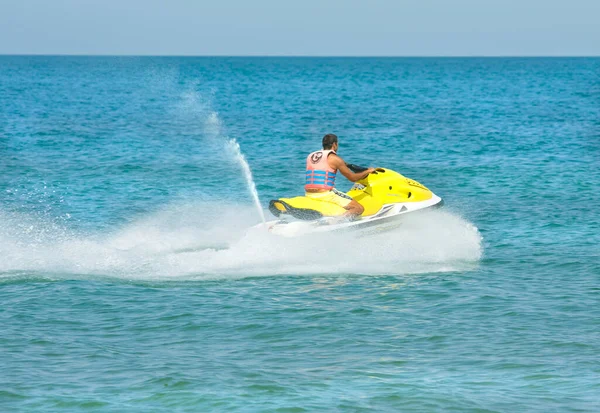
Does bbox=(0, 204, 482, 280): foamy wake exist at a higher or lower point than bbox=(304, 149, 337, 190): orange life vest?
lower

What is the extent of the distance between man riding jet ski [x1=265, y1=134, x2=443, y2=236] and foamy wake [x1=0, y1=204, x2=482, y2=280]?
8.5 inches

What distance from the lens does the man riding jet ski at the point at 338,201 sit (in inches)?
603

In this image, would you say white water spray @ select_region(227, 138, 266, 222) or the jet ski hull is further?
white water spray @ select_region(227, 138, 266, 222)

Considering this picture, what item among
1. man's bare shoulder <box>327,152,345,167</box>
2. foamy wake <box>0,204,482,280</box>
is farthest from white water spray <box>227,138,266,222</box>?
man's bare shoulder <box>327,152,345,167</box>

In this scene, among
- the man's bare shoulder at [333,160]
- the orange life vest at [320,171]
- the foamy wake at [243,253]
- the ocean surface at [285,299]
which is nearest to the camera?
the ocean surface at [285,299]

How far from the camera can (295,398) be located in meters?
9.63

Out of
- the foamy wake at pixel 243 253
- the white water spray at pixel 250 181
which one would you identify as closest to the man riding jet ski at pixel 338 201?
the foamy wake at pixel 243 253

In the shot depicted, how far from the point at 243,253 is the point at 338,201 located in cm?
166

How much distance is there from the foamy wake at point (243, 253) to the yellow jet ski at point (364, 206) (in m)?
0.18

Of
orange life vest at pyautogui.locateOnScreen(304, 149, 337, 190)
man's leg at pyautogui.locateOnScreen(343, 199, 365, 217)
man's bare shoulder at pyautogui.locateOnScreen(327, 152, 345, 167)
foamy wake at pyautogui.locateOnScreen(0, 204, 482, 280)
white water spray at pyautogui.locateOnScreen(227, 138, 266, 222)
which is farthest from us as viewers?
white water spray at pyautogui.locateOnScreen(227, 138, 266, 222)

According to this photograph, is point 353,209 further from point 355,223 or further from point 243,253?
point 243,253

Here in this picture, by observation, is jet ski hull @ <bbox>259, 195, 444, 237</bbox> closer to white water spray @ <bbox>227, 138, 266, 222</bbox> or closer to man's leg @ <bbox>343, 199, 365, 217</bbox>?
man's leg @ <bbox>343, 199, 365, 217</bbox>

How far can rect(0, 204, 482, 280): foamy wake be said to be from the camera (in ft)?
49.1

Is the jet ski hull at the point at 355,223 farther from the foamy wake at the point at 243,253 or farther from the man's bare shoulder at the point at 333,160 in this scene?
the man's bare shoulder at the point at 333,160
